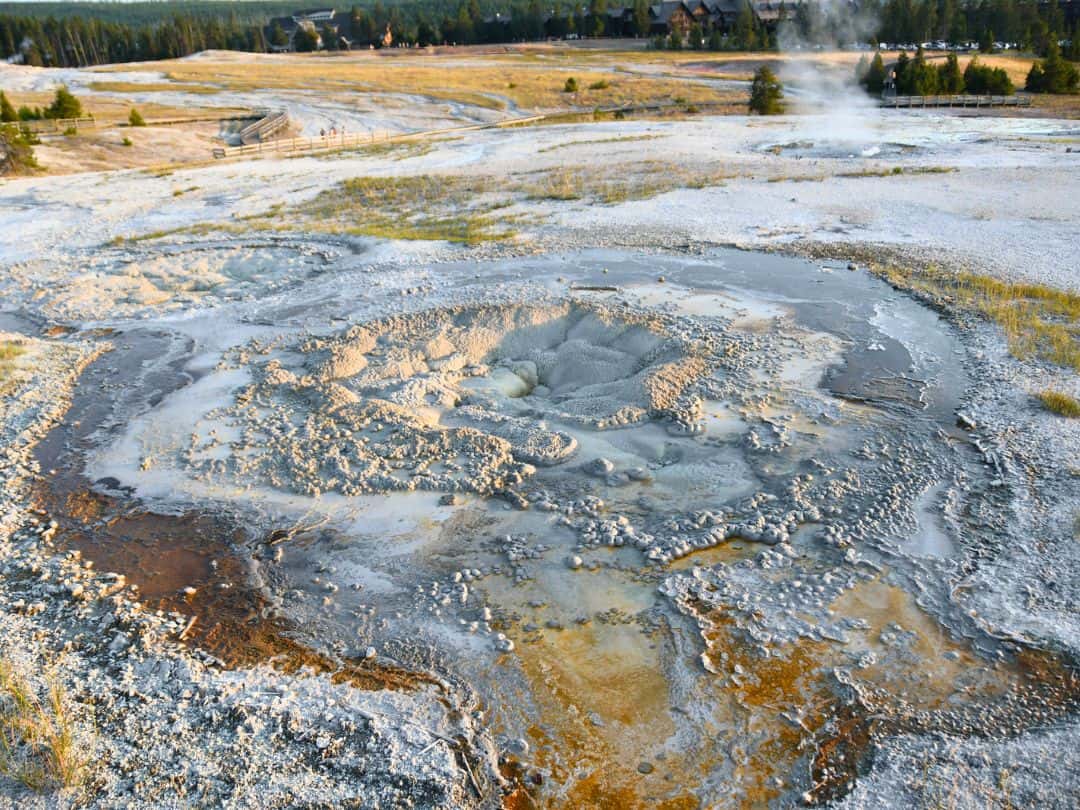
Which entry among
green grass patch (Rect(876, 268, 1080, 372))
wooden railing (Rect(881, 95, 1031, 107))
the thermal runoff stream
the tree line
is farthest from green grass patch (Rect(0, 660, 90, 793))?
the tree line

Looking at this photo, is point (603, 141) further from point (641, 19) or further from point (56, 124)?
point (641, 19)

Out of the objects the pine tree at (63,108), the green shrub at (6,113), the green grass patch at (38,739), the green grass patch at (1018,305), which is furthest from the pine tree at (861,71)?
the green grass patch at (38,739)

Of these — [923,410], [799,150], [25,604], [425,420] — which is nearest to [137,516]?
[25,604]

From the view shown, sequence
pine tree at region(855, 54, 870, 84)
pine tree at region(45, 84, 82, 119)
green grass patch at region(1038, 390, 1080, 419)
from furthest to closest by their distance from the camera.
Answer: pine tree at region(855, 54, 870, 84) < pine tree at region(45, 84, 82, 119) < green grass patch at region(1038, 390, 1080, 419)

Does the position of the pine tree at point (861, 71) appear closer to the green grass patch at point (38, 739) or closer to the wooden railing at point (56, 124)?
the wooden railing at point (56, 124)

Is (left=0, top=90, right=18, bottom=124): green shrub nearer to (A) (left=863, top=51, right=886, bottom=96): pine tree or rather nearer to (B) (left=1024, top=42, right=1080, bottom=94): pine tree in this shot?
(A) (left=863, top=51, right=886, bottom=96): pine tree

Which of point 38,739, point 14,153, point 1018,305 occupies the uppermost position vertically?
point 14,153

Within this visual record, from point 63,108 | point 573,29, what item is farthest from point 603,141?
point 573,29
